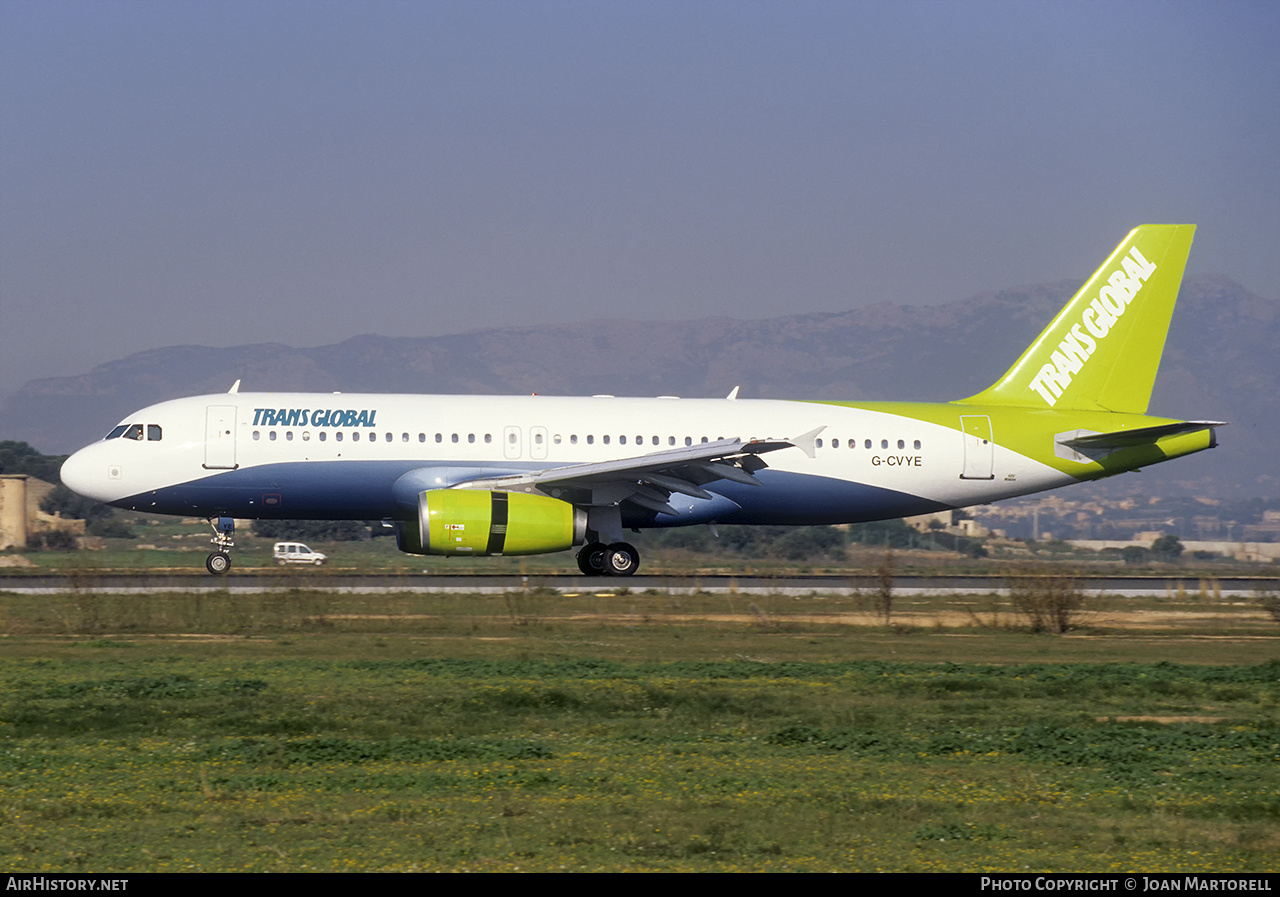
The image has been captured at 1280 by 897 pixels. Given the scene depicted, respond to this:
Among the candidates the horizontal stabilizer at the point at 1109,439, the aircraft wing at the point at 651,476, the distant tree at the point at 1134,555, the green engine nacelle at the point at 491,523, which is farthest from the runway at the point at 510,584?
the distant tree at the point at 1134,555

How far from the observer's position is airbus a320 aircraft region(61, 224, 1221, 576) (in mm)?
28297

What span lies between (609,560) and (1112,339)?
13724 mm

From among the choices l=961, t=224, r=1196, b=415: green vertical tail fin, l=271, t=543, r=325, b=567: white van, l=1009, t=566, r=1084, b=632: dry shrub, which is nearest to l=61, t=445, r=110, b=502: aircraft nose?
l=271, t=543, r=325, b=567: white van

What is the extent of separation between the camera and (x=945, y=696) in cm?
1549

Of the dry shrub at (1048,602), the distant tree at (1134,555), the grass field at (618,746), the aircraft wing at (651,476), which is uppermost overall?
the aircraft wing at (651,476)

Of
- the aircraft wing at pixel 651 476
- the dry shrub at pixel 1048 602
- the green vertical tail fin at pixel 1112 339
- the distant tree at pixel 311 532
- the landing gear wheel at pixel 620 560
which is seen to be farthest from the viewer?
the distant tree at pixel 311 532

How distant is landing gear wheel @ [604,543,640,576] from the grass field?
7.67m

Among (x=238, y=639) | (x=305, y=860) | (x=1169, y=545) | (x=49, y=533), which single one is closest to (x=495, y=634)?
(x=238, y=639)

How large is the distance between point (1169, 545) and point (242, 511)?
5525cm

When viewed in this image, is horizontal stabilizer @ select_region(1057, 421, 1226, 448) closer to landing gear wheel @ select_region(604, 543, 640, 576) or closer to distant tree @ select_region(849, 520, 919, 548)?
landing gear wheel @ select_region(604, 543, 640, 576)

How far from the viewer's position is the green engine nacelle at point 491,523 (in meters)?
26.3

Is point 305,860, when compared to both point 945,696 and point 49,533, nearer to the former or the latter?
point 945,696

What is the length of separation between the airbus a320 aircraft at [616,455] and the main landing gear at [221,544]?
4cm

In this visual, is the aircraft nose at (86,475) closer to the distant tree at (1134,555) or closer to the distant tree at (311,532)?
the distant tree at (311,532)
